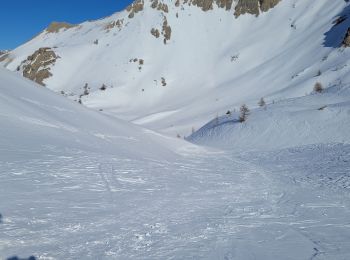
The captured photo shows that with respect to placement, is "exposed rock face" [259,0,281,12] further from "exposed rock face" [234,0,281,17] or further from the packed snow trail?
the packed snow trail

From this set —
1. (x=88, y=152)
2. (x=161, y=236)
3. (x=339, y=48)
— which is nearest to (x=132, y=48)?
(x=339, y=48)

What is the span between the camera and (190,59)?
285ft

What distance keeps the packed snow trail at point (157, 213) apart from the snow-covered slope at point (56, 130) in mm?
1201

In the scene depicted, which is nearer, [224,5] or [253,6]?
[253,6]

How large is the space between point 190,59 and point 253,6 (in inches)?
819

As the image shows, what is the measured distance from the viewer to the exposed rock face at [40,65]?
89562 mm

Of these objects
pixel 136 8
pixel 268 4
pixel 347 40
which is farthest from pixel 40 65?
pixel 347 40

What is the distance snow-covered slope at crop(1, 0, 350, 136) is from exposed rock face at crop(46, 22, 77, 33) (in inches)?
641

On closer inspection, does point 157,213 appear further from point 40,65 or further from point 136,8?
point 136,8

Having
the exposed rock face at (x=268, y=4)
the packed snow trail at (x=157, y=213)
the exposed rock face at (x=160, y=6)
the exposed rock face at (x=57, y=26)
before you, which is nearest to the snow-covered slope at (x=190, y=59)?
the exposed rock face at (x=160, y=6)

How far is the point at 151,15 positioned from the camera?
94750 mm

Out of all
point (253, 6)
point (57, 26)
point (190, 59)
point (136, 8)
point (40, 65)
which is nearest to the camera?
point (190, 59)

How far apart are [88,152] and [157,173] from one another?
298 cm

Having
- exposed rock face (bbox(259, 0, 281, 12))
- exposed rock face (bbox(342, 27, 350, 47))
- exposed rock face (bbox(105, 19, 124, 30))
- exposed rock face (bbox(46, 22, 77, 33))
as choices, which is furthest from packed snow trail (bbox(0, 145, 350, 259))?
exposed rock face (bbox(46, 22, 77, 33))
